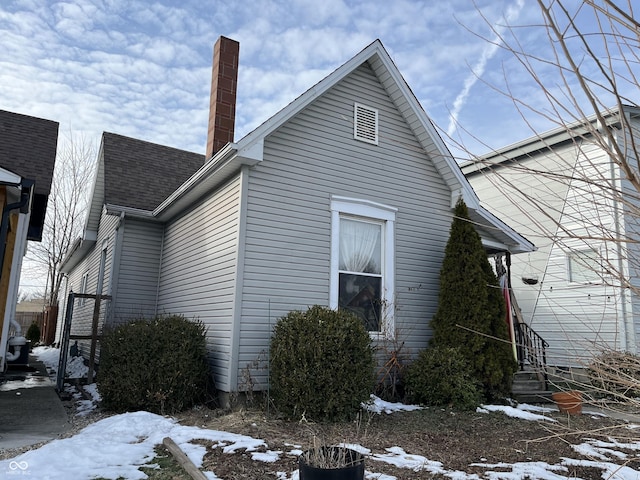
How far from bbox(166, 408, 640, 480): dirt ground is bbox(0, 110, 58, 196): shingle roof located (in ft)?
16.4

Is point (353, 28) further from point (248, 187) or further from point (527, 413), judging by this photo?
point (527, 413)

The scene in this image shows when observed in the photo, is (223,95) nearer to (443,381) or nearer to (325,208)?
(325,208)

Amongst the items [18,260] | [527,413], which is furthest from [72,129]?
[527,413]

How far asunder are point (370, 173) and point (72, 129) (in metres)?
21.9

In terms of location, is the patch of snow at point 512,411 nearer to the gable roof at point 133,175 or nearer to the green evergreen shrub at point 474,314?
the green evergreen shrub at point 474,314

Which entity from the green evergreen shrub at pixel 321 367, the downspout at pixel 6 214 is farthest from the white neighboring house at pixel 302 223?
the downspout at pixel 6 214

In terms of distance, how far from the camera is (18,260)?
766 cm

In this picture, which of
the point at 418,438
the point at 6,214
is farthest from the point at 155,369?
the point at 418,438

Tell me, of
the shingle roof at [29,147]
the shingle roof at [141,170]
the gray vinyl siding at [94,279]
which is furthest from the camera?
the gray vinyl siding at [94,279]

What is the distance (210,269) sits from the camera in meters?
8.29

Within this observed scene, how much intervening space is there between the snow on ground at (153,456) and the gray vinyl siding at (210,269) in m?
1.68

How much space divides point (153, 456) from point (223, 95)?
7.05 m

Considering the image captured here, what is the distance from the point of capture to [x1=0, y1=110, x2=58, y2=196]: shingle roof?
27.5ft

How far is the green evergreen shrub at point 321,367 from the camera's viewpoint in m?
6.16
